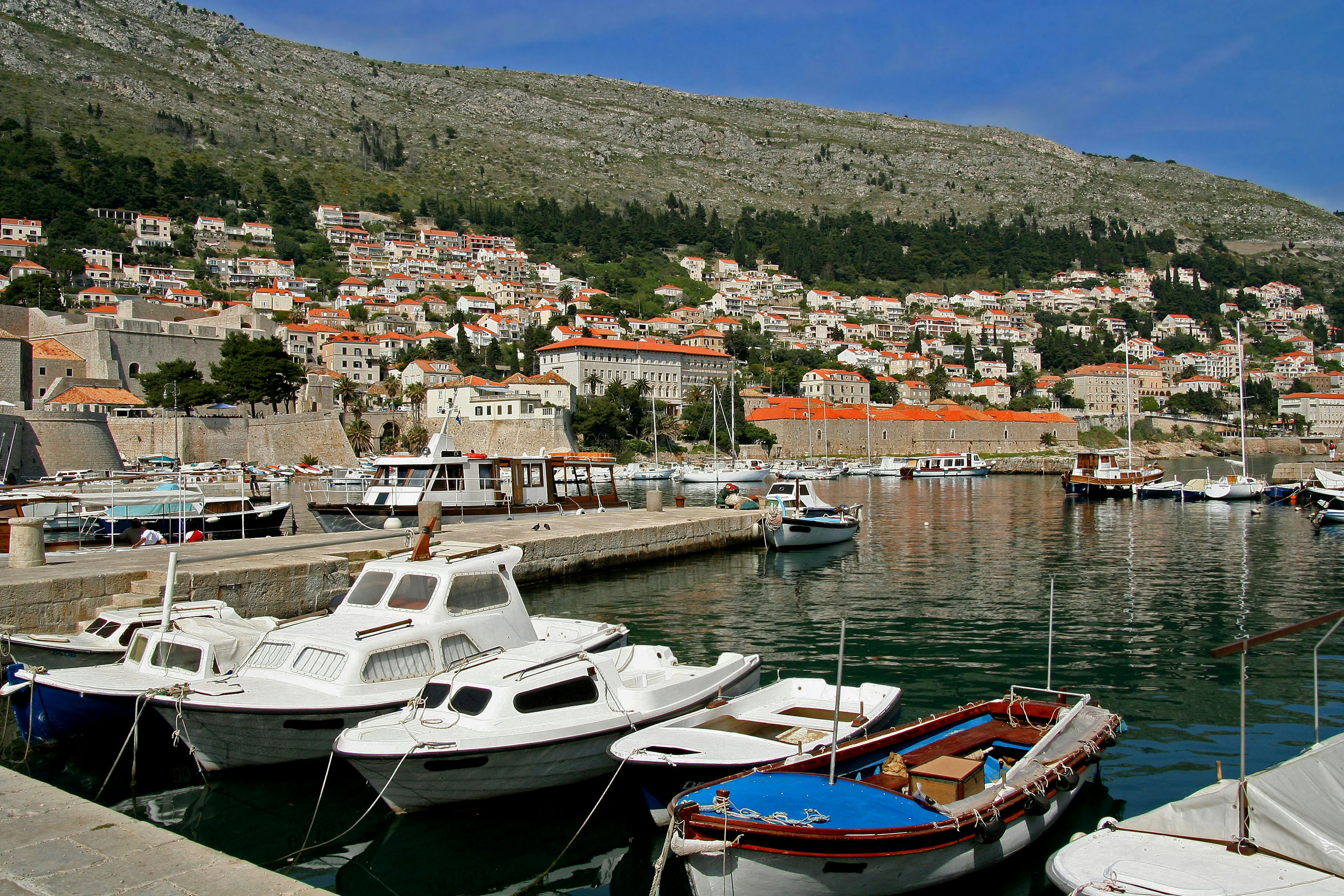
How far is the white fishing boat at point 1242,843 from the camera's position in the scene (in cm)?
430

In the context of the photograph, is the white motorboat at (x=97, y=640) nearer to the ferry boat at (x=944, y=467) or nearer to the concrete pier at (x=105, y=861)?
the concrete pier at (x=105, y=861)

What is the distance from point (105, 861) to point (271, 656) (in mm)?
3506

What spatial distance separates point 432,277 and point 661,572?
114277 mm

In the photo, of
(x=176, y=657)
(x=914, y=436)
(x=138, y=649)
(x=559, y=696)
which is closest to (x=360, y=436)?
(x=914, y=436)

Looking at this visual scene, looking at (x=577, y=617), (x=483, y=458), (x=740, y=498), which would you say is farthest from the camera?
(x=740, y=498)

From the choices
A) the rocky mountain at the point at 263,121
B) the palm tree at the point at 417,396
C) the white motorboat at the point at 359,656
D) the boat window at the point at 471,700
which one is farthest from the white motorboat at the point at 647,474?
the rocky mountain at the point at 263,121

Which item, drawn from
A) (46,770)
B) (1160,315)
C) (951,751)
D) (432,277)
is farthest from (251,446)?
(1160,315)

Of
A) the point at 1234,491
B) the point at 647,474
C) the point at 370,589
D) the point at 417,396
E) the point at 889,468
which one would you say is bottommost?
the point at 889,468

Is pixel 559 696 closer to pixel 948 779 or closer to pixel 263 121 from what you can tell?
pixel 948 779

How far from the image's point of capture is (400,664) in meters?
7.75

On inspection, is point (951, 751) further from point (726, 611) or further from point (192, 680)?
point (726, 611)

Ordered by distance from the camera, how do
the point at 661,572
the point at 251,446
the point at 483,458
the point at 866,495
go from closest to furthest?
the point at 661,572
the point at 483,458
the point at 866,495
the point at 251,446

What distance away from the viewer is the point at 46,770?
7.69m

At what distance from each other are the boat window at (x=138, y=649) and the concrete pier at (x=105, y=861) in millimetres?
3346
